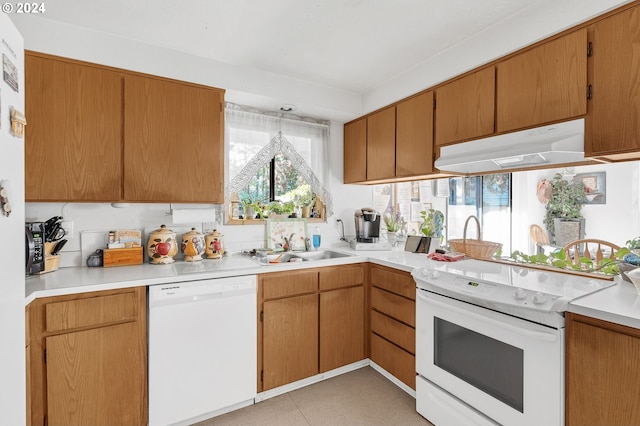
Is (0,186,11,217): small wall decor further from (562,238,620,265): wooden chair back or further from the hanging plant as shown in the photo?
the hanging plant

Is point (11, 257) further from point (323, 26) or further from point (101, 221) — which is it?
point (323, 26)

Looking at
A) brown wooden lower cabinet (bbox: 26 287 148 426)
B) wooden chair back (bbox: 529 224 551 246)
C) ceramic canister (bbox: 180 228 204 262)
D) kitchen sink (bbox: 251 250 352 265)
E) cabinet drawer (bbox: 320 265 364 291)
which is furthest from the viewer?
wooden chair back (bbox: 529 224 551 246)

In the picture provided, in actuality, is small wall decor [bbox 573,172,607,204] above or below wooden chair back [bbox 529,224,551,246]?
above

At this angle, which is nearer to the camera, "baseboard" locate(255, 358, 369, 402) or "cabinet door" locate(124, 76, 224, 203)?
"cabinet door" locate(124, 76, 224, 203)

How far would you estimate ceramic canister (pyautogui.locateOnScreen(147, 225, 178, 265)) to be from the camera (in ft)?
7.06

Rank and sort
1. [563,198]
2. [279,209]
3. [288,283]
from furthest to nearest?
[563,198]
[279,209]
[288,283]

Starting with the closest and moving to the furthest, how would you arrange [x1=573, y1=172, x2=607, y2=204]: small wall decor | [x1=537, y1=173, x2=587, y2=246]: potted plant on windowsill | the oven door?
the oven door, [x1=573, y1=172, x2=607, y2=204]: small wall decor, [x1=537, y1=173, x2=587, y2=246]: potted plant on windowsill

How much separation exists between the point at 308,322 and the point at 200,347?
77 cm

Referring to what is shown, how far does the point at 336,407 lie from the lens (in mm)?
2092

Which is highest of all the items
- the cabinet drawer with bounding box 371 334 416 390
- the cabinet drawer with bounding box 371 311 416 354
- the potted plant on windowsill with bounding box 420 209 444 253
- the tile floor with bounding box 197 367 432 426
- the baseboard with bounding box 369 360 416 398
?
the potted plant on windowsill with bounding box 420 209 444 253

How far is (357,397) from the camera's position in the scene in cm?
220

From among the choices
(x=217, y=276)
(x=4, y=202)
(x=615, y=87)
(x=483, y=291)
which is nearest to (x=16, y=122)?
(x=4, y=202)

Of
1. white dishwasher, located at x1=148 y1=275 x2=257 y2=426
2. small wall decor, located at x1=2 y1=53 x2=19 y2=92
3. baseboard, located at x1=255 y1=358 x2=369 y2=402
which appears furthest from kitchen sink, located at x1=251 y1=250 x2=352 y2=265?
small wall decor, located at x1=2 y1=53 x2=19 y2=92

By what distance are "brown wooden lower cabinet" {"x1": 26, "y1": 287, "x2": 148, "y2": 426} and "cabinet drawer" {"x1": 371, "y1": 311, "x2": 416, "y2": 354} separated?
1.62 m
